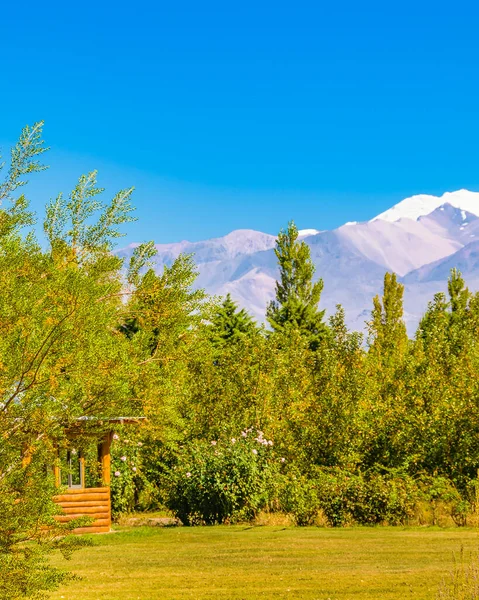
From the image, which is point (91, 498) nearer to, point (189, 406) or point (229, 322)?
point (189, 406)

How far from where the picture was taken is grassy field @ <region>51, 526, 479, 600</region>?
11.8 meters

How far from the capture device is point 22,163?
9438 millimetres

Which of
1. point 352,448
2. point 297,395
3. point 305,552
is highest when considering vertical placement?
point 297,395

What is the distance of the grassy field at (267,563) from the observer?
11.8 meters

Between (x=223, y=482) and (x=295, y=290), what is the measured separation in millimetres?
34356

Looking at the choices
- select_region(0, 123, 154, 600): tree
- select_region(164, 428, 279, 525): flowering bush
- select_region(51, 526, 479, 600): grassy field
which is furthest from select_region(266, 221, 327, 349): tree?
select_region(0, 123, 154, 600): tree

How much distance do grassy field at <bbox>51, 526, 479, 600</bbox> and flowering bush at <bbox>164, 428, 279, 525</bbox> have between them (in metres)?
0.91

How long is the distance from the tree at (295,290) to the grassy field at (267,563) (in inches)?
1332

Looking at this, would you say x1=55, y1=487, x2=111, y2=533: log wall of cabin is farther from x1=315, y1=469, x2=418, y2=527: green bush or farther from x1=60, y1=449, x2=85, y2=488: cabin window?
x1=315, y1=469, x2=418, y2=527: green bush

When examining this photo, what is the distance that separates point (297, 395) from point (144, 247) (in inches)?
320

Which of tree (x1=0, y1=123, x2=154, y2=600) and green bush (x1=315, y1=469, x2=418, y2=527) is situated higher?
tree (x1=0, y1=123, x2=154, y2=600)

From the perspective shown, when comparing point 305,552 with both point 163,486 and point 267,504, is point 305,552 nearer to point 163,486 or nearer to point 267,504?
point 267,504

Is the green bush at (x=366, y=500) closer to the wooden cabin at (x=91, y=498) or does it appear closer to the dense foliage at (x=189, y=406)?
the dense foliage at (x=189, y=406)

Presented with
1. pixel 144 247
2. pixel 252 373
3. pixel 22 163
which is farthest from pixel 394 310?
pixel 22 163
